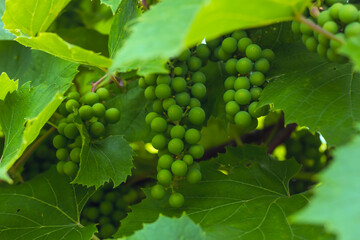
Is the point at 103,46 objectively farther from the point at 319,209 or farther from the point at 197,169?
the point at 319,209

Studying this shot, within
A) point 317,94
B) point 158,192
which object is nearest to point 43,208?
point 158,192

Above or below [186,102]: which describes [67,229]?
below

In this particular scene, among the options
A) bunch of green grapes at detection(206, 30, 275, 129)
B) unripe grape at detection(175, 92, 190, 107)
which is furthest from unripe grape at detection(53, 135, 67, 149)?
bunch of green grapes at detection(206, 30, 275, 129)

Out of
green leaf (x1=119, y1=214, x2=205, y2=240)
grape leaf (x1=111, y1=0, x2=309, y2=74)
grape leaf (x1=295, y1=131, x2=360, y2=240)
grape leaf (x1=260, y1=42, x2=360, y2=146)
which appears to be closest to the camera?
grape leaf (x1=295, y1=131, x2=360, y2=240)

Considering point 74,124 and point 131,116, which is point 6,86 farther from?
point 131,116

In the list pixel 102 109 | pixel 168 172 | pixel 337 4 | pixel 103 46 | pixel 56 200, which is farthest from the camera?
pixel 103 46

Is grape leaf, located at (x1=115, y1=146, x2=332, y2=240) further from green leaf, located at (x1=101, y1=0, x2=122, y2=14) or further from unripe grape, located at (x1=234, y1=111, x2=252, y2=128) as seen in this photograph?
green leaf, located at (x1=101, y1=0, x2=122, y2=14)

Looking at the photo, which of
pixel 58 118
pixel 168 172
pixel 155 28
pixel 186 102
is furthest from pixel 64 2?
pixel 155 28

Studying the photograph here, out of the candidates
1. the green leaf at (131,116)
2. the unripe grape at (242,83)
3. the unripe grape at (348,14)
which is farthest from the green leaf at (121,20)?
the unripe grape at (348,14)
